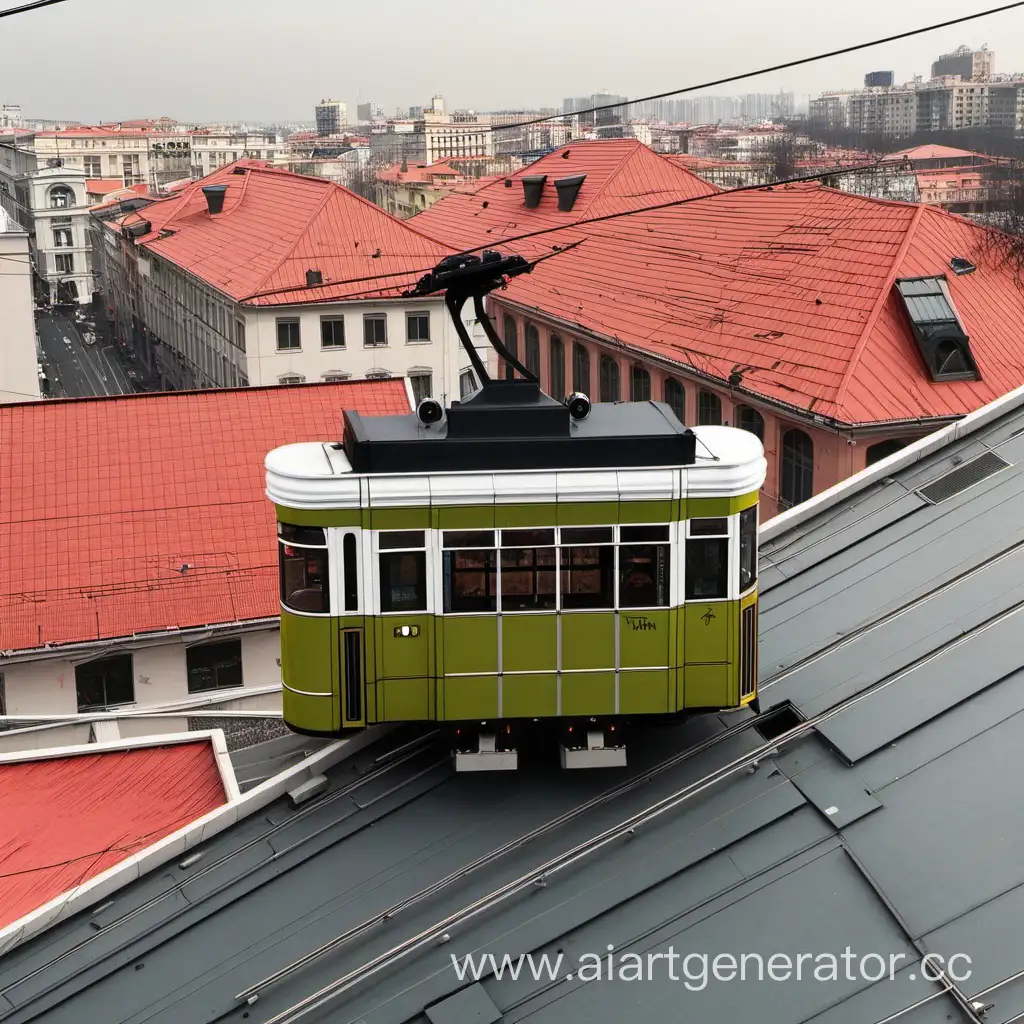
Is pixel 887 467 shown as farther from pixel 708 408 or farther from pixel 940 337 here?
pixel 708 408

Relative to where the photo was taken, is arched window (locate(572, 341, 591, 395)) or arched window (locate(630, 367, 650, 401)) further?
arched window (locate(572, 341, 591, 395))

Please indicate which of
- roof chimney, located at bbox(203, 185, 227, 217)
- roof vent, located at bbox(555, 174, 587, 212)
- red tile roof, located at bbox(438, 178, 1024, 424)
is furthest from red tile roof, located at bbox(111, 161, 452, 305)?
red tile roof, located at bbox(438, 178, 1024, 424)

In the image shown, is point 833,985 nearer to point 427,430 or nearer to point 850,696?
point 850,696

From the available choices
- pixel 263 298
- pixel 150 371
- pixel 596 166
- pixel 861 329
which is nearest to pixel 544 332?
pixel 263 298

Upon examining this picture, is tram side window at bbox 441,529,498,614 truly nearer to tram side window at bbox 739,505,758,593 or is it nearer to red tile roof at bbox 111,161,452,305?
tram side window at bbox 739,505,758,593

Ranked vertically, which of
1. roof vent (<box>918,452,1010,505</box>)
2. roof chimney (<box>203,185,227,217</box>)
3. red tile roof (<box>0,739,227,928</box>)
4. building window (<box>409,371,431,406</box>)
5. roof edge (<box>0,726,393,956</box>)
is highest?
roof chimney (<box>203,185,227,217</box>)

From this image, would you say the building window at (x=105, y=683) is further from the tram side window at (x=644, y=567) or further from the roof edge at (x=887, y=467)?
the tram side window at (x=644, y=567)

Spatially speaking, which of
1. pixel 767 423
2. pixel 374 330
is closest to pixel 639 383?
pixel 767 423
